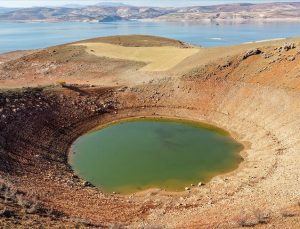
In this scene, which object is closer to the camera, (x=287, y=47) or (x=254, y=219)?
(x=254, y=219)

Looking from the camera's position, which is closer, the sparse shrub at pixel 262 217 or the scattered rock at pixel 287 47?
the sparse shrub at pixel 262 217

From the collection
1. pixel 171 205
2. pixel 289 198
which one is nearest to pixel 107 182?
pixel 171 205

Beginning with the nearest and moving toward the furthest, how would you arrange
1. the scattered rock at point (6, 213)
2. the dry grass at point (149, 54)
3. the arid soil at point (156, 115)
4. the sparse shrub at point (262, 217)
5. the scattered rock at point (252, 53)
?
the scattered rock at point (6, 213) < the sparse shrub at point (262, 217) < the arid soil at point (156, 115) < the scattered rock at point (252, 53) < the dry grass at point (149, 54)

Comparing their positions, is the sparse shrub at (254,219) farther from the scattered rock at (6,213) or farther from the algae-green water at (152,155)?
the scattered rock at (6,213)

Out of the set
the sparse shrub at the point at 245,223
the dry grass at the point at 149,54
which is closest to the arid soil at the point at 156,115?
the sparse shrub at the point at 245,223

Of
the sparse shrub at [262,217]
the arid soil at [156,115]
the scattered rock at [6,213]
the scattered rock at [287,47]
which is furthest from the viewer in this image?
the scattered rock at [287,47]

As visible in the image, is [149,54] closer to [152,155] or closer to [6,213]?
[152,155]

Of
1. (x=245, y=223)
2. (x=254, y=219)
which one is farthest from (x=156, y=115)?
(x=245, y=223)
